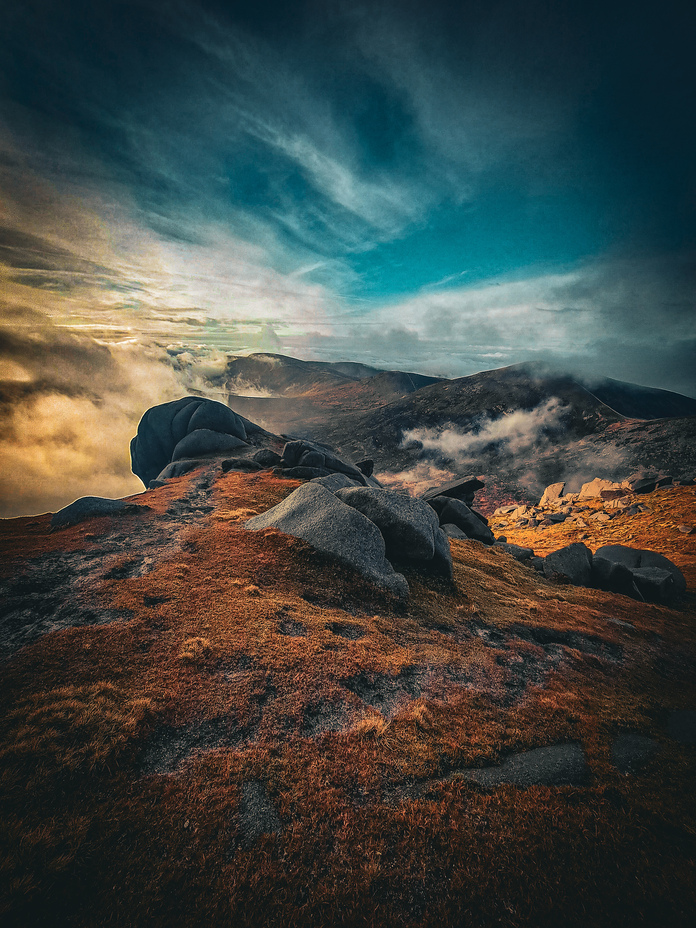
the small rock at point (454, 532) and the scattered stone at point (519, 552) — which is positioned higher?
the small rock at point (454, 532)

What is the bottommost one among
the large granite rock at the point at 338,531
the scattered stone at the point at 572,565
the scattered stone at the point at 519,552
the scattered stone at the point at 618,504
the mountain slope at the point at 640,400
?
the scattered stone at the point at 618,504

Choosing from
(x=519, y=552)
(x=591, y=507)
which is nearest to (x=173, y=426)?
(x=519, y=552)

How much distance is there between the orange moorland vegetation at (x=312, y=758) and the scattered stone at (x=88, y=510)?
460cm

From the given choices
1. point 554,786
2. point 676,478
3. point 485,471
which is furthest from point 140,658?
point 485,471

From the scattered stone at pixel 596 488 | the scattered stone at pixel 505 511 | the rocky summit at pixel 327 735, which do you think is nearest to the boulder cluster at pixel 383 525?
the rocky summit at pixel 327 735

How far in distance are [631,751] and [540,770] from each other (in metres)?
2.97

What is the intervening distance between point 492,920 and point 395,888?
1.42 m

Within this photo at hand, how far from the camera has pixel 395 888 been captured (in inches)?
191

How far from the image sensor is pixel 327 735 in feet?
24.1

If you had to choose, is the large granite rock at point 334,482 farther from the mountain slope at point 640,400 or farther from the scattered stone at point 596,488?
the mountain slope at point 640,400

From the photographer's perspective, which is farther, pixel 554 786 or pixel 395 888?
pixel 554 786

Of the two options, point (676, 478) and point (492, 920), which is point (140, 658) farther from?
point (676, 478)

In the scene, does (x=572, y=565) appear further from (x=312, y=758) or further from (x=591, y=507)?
(x=591, y=507)

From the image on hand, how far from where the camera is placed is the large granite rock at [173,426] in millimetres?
47156
